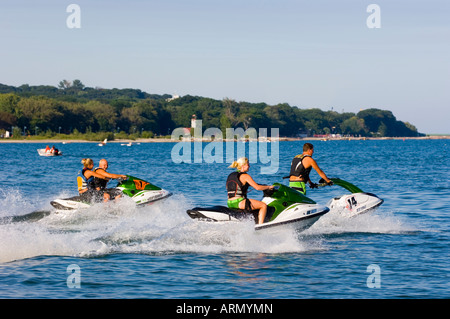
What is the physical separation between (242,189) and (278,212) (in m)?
0.93

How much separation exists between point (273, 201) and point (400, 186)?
18.6 m

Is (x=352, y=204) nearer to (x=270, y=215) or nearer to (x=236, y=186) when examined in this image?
(x=270, y=215)

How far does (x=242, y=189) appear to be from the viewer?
1288 cm

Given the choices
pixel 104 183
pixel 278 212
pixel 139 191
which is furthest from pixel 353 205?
pixel 104 183

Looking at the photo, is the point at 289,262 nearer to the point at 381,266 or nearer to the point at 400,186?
the point at 381,266

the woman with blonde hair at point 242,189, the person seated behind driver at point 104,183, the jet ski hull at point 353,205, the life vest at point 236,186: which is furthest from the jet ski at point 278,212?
the person seated behind driver at point 104,183

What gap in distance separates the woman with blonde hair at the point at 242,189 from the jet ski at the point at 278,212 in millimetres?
114

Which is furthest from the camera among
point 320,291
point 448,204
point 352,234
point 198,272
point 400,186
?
point 400,186

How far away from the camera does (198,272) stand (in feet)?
37.3

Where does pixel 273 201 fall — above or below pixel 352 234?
above

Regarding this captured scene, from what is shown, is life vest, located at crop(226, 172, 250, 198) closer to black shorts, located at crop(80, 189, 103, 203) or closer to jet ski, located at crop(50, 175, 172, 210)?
jet ski, located at crop(50, 175, 172, 210)

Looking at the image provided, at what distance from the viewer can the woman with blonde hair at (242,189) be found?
12680mm

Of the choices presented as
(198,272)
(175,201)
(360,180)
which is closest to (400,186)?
(360,180)
